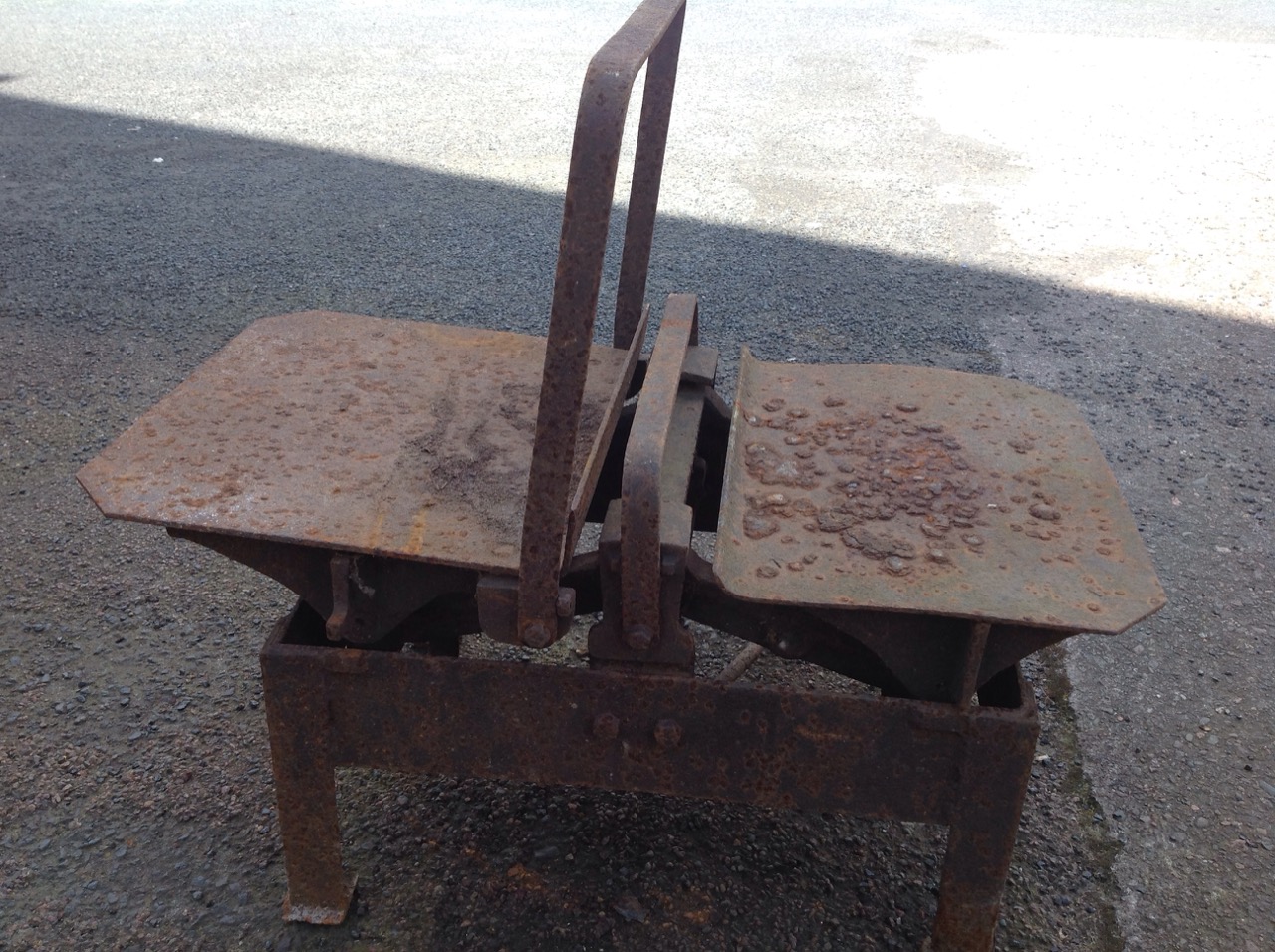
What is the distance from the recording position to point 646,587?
4.98 ft

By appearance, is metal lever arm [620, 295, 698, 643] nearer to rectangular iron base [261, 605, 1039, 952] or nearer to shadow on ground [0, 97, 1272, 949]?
rectangular iron base [261, 605, 1039, 952]

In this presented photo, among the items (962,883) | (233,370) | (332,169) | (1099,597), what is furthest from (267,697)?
(332,169)

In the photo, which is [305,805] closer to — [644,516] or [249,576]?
[644,516]

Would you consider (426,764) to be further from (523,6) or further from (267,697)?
(523,6)

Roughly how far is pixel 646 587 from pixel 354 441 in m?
0.60

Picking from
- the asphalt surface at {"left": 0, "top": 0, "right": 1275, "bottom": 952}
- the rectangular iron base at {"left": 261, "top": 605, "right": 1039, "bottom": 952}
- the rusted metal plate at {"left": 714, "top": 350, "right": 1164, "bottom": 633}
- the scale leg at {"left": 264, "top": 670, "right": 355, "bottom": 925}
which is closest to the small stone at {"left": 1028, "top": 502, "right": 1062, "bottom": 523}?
the rusted metal plate at {"left": 714, "top": 350, "right": 1164, "bottom": 633}

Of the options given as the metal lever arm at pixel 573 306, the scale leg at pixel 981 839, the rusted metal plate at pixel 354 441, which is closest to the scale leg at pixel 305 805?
the rusted metal plate at pixel 354 441

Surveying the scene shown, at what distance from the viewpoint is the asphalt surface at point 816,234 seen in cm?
263

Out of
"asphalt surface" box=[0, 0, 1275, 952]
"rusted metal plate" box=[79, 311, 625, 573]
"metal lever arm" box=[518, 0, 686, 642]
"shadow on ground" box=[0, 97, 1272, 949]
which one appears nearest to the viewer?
"metal lever arm" box=[518, 0, 686, 642]

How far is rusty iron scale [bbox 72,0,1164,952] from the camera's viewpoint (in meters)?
1.52

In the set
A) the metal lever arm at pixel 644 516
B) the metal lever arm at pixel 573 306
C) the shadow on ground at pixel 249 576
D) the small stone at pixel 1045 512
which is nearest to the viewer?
the metal lever arm at pixel 573 306

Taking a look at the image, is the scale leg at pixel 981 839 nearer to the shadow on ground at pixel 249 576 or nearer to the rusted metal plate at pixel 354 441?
the shadow on ground at pixel 249 576

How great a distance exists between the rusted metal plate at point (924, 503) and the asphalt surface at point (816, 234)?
0.78 metres

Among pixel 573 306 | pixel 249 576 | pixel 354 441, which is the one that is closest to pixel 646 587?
pixel 573 306
